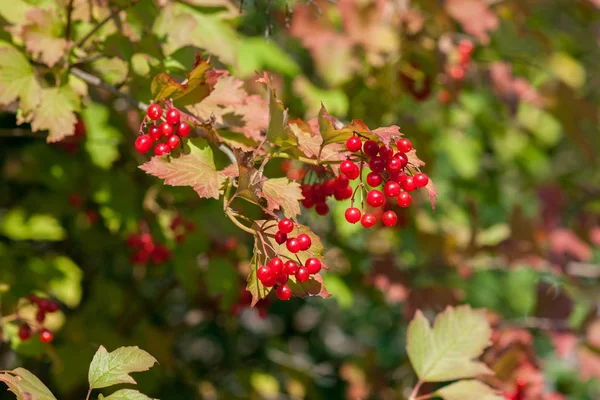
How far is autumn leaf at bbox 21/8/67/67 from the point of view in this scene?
170 cm

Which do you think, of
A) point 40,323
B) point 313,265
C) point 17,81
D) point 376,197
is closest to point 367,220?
point 376,197

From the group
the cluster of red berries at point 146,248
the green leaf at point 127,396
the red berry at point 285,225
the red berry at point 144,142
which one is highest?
the red berry at point 144,142

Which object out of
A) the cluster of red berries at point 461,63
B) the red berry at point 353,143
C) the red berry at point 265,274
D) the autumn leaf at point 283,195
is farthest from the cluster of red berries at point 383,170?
the cluster of red berries at point 461,63

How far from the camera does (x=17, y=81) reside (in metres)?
1.73

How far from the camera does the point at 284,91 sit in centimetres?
305

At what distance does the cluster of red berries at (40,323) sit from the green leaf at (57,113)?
53 cm

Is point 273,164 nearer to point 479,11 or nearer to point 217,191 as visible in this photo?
point 217,191

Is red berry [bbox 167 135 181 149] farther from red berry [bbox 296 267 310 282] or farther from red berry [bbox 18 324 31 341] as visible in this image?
red berry [bbox 18 324 31 341]

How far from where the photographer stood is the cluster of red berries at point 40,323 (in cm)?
184

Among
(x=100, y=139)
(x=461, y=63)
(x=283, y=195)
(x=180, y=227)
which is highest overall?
(x=283, y=195)

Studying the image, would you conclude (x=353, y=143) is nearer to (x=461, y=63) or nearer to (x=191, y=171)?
(x=191, y=171)

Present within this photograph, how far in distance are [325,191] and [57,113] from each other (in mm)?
740

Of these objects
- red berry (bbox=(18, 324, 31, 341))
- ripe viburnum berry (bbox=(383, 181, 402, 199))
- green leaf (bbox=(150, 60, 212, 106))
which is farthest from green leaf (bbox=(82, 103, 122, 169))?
ripe viburnum berry (bbox=(383, 181, 402, 199))

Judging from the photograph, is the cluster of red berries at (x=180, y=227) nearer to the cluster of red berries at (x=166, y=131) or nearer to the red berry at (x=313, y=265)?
the cluster of red berries at (x=166, y=131)
